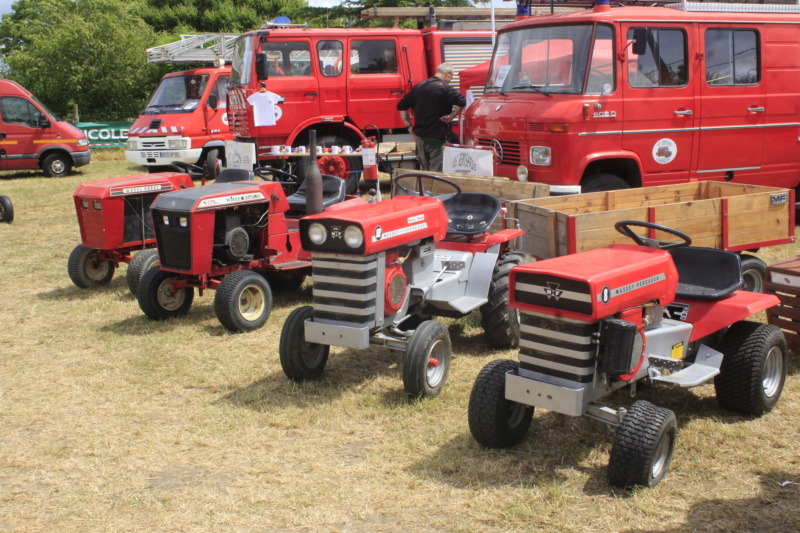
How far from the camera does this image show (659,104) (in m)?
7.71

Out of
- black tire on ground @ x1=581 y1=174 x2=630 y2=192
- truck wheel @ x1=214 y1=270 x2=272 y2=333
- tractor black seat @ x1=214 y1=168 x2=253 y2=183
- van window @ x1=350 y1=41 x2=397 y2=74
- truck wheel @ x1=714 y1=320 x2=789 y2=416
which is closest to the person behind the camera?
truck wheel @ x1=714 y1=320 x2=789 y2=416

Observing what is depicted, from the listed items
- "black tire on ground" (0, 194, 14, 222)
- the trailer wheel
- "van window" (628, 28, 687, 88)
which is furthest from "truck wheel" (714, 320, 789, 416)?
"black tire on ground" (0, 194, 14, 222)

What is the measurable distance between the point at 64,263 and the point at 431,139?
15.2ft

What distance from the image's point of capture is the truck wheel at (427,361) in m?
4.57

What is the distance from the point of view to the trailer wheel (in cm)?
748

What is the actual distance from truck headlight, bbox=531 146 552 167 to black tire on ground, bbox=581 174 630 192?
0.44 m

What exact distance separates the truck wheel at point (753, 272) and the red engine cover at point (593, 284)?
2.55 metres

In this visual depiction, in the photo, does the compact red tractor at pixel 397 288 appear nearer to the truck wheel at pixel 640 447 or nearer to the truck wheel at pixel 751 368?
the truck wheel at pixel 640 447

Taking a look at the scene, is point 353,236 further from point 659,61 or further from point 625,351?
point 659,61

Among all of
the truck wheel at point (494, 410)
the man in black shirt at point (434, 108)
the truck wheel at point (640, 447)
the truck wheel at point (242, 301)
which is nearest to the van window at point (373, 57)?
the man in black shirt at point (434, 108)

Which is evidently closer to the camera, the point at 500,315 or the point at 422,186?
the point at 500,315

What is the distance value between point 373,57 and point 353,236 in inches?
340

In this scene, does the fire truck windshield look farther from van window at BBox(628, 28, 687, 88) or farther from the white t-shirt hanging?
van window at BBox(628, 28, 687, 88)

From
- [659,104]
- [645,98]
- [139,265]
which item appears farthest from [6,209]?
[659,104]
